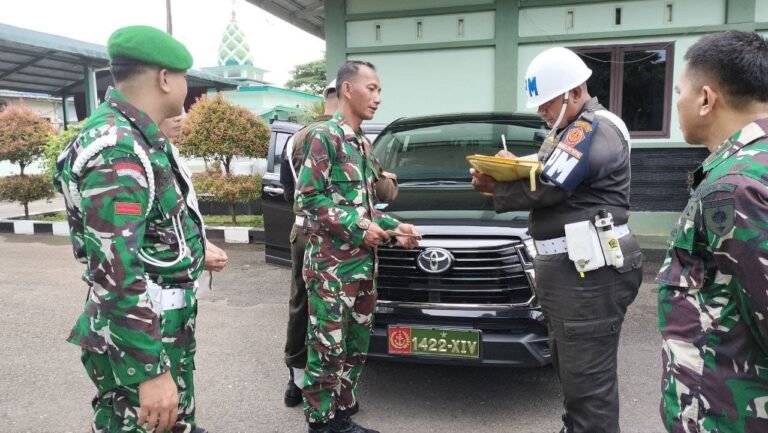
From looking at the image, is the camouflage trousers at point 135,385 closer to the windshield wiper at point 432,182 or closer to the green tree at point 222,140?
the windshield wiper at point 432,182

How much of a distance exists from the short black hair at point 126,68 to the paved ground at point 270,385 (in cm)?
195

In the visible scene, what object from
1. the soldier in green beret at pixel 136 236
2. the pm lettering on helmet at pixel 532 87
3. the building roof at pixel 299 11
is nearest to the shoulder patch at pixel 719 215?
the pm lettering on helmet at pixel 532 87

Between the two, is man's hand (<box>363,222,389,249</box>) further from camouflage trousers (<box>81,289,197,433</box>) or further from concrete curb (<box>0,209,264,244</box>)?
concrete curb (<box>0,209,264,244</box>)

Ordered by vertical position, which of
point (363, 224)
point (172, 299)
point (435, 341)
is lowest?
point (435, 341)

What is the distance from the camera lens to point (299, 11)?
9.88 meters

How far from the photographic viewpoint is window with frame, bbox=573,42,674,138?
23.6 ft

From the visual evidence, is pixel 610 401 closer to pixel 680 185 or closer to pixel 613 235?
pixel 613 235

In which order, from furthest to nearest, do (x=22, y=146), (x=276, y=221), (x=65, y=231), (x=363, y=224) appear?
(x=22, y=146), (x=65, y=231), (x=276, y=221), (x=363, y=224)

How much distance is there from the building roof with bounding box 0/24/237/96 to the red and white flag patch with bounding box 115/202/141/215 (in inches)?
410

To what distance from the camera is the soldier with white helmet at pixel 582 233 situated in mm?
2025

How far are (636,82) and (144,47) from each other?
281 inches

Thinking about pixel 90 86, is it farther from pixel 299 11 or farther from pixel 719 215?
pixel 719 215

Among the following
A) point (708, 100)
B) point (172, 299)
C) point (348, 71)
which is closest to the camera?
point (708, 100)

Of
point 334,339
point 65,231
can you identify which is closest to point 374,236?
point 334,339
